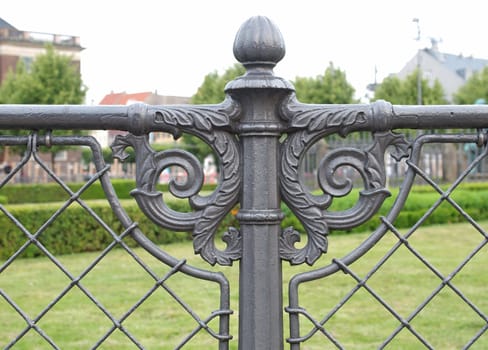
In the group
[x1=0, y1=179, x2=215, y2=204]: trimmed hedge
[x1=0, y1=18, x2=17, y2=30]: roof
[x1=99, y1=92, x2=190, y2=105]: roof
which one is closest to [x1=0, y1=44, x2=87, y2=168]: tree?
[x1=0, y1=179, x2=215, y2=204]: trimmed hedge

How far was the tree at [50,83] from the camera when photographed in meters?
25.4

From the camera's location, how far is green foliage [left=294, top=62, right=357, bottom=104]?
28516 millimetres

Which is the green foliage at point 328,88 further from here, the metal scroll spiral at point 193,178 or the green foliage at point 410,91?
the metal scroll spiral at point 193,178

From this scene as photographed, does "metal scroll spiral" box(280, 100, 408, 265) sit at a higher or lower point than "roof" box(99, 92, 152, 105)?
lower

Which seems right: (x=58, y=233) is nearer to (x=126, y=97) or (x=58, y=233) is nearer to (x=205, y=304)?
(x=205, y=304)

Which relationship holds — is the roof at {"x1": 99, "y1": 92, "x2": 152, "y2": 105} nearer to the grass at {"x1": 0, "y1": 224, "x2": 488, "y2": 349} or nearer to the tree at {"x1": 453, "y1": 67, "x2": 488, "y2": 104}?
the tree at {"x1": 453, "y1": 67, "x2": 488, "y2": 104}

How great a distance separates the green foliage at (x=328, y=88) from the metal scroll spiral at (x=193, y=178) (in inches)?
1082

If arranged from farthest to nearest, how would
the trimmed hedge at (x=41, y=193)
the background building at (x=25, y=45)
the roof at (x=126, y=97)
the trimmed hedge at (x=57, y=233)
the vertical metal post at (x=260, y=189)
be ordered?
the roof at (x=126, y=97), the background building at (x=25, y=45), the trimmed hedge at (x=41, y=193), the trimmed hedge at (x=57, y=233), the vertical metal post at (x=260, y=189)

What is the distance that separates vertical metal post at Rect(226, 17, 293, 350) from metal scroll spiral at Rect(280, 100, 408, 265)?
29 mm

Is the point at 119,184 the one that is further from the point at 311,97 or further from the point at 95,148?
the point at 95,148

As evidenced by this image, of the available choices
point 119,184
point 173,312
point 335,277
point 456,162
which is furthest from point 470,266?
point 119,184

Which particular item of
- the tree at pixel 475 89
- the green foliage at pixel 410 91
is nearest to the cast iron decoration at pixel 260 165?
the green foliage at pixel 410 91

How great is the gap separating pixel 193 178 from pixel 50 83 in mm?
25672

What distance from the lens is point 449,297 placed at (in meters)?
6.78
